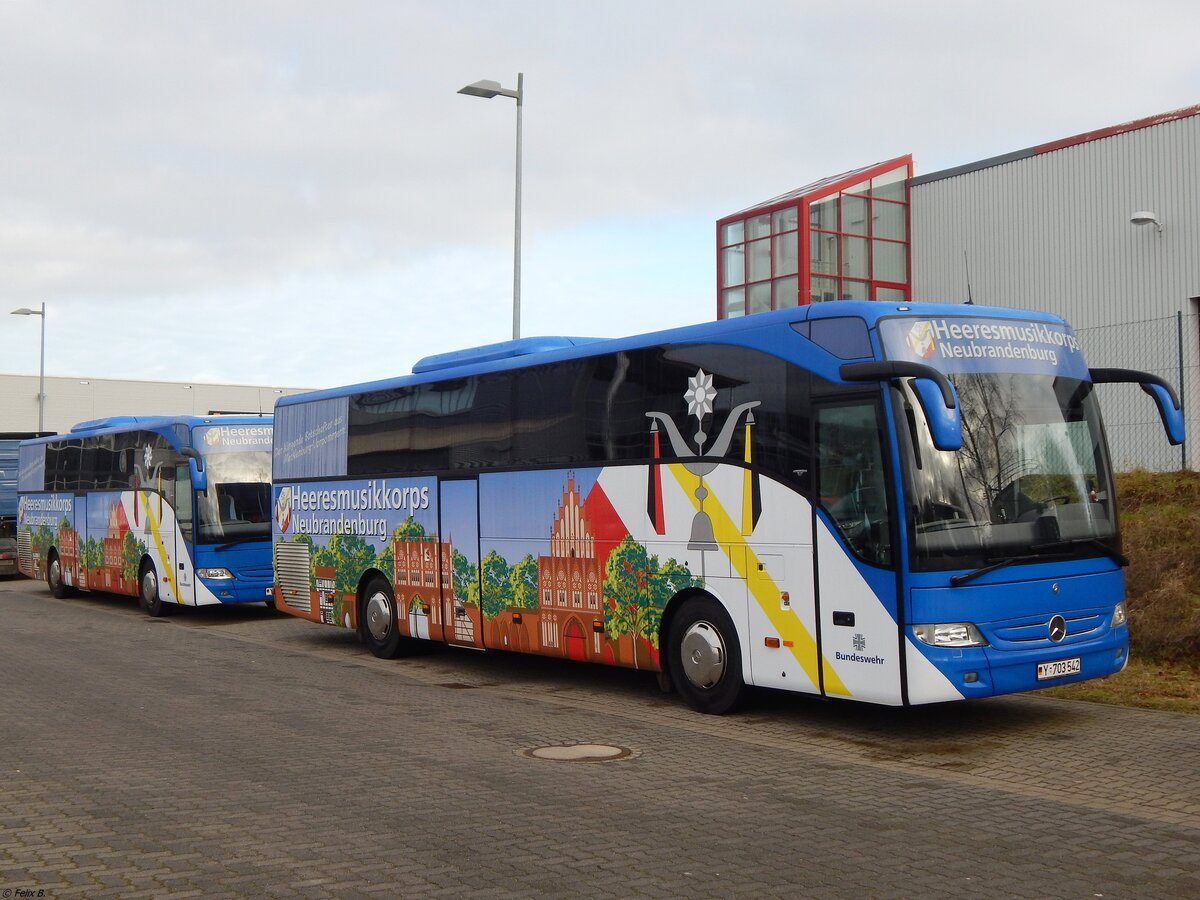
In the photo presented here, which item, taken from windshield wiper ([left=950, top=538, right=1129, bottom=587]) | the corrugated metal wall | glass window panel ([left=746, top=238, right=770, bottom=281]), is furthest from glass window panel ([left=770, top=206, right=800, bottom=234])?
windshield wiper ([left=950, top=538, right=1129, bottom=587])

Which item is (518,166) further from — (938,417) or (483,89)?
(938,417)

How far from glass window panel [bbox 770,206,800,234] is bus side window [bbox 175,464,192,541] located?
19.5 m

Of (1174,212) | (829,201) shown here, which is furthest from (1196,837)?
(829,201)

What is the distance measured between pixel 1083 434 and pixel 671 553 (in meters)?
3.53

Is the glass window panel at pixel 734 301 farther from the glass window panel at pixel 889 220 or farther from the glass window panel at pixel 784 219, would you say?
the glass window panel at pixel 889 220

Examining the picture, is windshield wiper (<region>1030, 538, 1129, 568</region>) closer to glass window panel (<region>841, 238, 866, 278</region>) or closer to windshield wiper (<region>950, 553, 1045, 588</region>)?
windshield wiper (<region>950, 553, 1045, 588</region>)

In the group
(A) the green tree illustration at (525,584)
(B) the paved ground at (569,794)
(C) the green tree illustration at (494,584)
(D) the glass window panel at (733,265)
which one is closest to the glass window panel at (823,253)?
(D) the glass window panel at (733,265)

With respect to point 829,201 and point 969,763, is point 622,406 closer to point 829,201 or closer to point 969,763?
point 969,763

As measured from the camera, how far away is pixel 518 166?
21500 millimetres

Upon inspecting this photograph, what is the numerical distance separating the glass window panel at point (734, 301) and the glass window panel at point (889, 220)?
4109 mm

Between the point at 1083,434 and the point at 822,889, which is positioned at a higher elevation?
the point at 1083,434

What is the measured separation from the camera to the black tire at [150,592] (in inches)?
890

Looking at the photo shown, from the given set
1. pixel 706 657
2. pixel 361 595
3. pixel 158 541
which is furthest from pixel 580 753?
pixel 158 541

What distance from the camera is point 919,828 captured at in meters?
7.19
